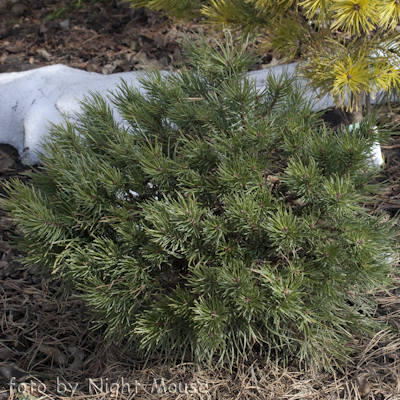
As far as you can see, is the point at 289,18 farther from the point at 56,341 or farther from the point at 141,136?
the point at 56,341

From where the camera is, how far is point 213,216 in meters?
1.33

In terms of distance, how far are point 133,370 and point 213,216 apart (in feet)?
2.94

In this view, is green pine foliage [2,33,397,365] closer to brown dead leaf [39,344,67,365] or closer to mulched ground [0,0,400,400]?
mulched ground [0,0,400,400]

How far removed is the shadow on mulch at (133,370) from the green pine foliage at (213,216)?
0.65ft

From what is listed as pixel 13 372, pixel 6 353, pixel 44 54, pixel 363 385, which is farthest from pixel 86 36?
pixel 363 385

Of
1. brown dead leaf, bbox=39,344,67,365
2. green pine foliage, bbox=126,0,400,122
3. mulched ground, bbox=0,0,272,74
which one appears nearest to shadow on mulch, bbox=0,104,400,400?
brown dead leaf, bbox=39,344,67,365

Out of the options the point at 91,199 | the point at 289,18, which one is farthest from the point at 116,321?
the point at 289,18

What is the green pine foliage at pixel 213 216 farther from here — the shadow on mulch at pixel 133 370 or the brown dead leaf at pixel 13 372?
the brown dead leaf at pixel 13 372

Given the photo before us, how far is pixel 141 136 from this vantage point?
163 cm

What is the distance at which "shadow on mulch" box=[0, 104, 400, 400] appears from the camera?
166cm

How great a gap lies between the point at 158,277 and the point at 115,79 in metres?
2.37

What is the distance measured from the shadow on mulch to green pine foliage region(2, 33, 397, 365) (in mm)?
197

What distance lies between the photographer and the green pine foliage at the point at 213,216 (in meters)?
1.31

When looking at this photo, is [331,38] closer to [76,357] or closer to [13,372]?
[76,357]
